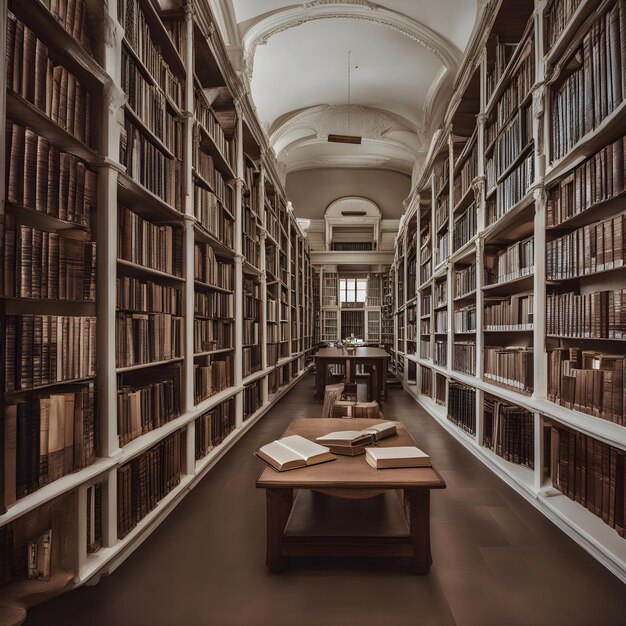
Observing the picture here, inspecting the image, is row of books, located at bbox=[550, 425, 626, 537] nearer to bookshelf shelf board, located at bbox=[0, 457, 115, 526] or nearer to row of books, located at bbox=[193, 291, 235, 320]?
bookshelf shelf board, located at bbox=[0, 457, 115, 526]

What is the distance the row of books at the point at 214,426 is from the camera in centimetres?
319

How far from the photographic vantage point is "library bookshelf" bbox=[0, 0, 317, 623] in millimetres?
1505

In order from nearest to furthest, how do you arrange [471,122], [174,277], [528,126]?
[174,277]
[528,126]
[471,122]

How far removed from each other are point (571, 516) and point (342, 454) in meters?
1.35

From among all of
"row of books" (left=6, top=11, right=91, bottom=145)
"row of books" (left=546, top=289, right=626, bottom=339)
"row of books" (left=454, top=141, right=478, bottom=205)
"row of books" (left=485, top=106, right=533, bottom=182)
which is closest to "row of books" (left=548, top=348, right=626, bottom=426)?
"row of books" (left=546, top=289, right=626, bottom=339)

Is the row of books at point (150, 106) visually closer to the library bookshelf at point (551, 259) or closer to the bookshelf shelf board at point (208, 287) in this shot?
the bookshelf shelf board at point (208, 287)

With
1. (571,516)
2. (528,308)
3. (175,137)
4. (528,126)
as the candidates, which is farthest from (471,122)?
(571,516)

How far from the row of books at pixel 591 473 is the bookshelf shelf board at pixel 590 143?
1.56 metres

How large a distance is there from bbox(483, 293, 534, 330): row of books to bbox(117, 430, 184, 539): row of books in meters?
2.66

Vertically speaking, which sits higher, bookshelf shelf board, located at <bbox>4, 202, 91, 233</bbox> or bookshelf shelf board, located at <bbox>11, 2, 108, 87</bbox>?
bookshelf shelf board, located at <bbox>11, 2, 108, 87</bbox>

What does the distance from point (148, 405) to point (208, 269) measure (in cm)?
143

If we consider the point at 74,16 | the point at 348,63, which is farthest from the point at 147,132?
the point at 348,63

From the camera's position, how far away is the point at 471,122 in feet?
15.0

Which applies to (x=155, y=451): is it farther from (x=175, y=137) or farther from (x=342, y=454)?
(x=175, y=137)
